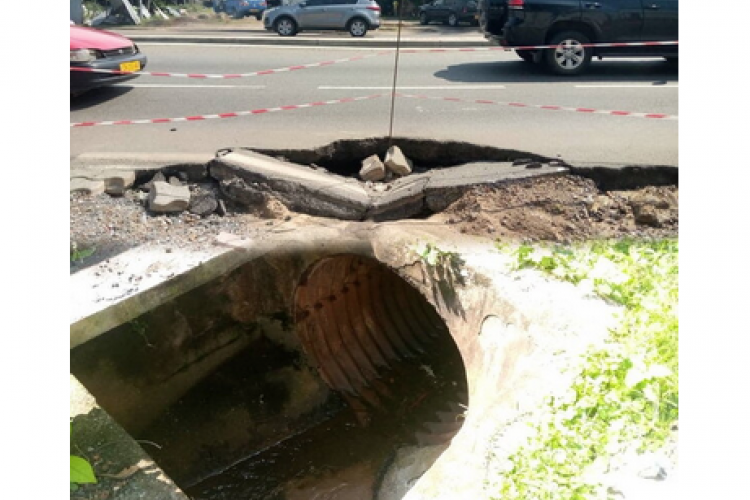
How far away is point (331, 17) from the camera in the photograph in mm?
17703

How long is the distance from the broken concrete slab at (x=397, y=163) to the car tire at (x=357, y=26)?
432 inches

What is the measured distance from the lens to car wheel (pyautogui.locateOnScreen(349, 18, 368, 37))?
1773 centimetres

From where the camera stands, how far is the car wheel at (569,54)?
11.4m

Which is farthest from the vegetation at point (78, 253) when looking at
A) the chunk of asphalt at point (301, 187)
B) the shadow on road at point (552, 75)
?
the shadow on road at point (552, 75)

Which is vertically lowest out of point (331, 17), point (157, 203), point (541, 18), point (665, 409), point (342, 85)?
point (665, 409)

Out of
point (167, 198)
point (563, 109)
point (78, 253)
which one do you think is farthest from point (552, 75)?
point (78, 253)

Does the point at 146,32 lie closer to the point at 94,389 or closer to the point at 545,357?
the point at 94,389

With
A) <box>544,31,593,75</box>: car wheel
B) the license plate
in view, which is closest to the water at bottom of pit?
the license plate

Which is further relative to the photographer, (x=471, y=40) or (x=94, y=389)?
(x=471, y=40)

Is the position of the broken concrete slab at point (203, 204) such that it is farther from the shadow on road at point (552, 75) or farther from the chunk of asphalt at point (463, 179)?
the shadow on road at point (552, 75)

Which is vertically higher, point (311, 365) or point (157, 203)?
point (157, 203)

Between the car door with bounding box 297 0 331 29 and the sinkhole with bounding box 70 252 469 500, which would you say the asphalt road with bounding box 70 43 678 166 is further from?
the car door with bounding box 297 0 331 29

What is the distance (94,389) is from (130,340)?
518 millimetres

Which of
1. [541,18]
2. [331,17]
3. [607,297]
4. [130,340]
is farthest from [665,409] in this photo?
[331,17]
